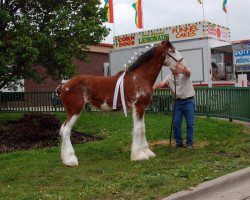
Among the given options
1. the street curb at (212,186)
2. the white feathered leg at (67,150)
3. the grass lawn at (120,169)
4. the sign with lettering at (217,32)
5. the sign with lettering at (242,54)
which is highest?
the sign with lettering at (217,32)

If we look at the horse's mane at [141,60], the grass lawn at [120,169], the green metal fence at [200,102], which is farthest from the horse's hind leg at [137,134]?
the green metal fence at [200,102]

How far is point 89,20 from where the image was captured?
13086 mm

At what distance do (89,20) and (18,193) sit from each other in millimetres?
7977

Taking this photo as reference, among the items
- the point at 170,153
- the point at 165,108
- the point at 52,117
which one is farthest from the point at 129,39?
the point at 170,153

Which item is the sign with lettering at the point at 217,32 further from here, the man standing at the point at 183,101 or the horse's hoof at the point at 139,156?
the horse's hoof at the point at 139,156

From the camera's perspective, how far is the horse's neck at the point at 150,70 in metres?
8.32

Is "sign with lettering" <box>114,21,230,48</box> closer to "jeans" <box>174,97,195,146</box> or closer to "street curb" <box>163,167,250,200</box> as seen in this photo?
"jeans" <box>174,97,195,146</box>

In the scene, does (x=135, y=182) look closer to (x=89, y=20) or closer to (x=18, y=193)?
(x=18, y=193)

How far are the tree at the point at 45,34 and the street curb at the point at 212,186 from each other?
630cm

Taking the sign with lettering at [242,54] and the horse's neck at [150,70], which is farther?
the sign with lettering at [242,54]

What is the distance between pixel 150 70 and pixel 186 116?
5.18 ft

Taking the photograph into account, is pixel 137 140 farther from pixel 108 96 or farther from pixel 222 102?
pixel 222 102

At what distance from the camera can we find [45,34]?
11930 millimetres

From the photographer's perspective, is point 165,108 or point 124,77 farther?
point 165,108
